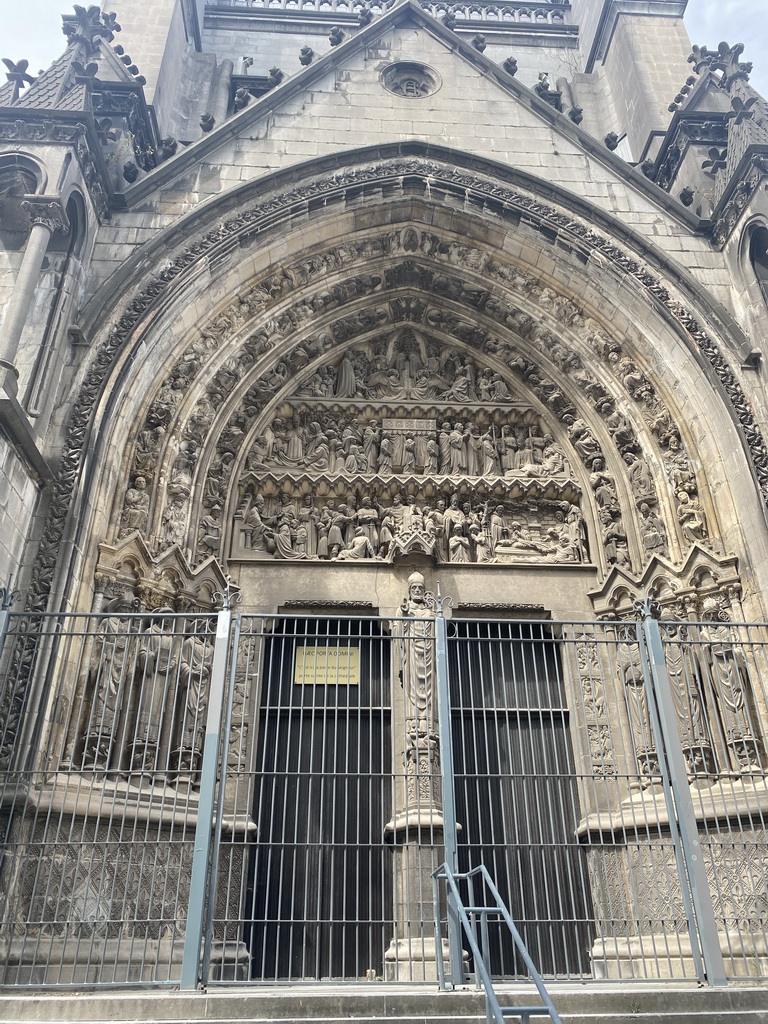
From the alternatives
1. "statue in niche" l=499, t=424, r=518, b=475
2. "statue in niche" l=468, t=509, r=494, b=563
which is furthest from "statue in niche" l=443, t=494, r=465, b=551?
"statue in niche" l=499, t=424, r=518, b=475

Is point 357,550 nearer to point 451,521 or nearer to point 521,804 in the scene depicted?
point 451,521

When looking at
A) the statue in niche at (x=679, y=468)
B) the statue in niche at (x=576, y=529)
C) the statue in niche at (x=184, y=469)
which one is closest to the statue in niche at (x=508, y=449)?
the statue in niche at (x=576, y=529)

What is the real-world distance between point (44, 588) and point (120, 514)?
1.17 metres

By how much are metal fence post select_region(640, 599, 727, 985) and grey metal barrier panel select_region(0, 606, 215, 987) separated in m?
3.06

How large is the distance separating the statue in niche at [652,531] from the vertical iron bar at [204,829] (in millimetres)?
4709

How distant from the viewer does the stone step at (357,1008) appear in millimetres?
3803

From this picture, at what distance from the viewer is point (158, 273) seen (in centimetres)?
859

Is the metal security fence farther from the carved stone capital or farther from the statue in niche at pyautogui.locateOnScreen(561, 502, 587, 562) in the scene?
the carved stone capital

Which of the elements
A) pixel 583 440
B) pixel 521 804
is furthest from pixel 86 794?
pixel 583 440

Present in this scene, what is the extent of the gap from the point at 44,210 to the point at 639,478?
653cm

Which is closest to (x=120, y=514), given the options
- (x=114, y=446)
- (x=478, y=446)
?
(x=114, y=446)

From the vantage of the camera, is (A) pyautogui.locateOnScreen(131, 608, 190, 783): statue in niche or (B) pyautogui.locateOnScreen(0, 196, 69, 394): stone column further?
(B) pyautogui.locateOnScreen(0, 196, 69, 394): stone column

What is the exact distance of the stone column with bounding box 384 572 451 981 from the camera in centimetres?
629

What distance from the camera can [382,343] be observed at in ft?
34.6
